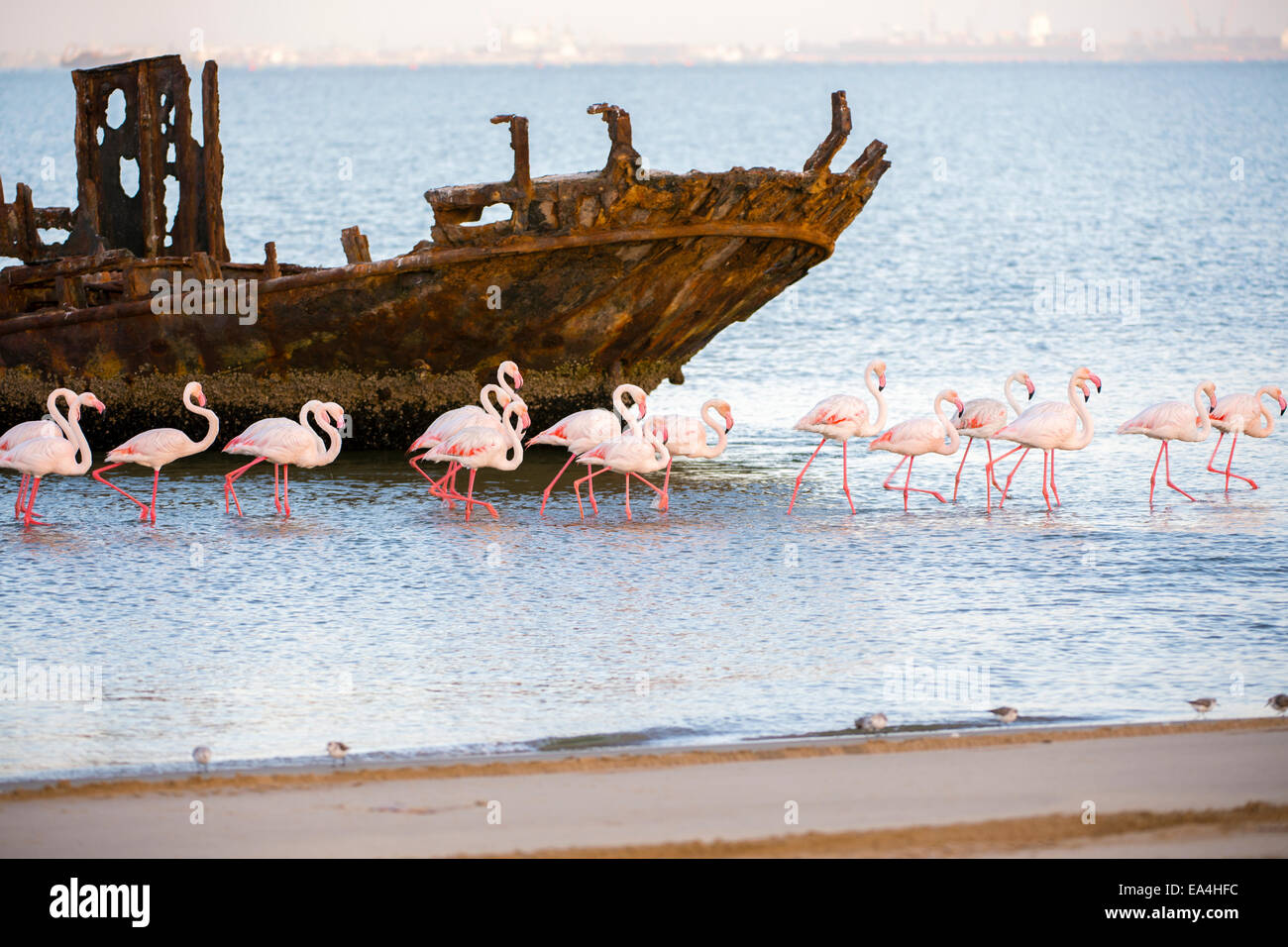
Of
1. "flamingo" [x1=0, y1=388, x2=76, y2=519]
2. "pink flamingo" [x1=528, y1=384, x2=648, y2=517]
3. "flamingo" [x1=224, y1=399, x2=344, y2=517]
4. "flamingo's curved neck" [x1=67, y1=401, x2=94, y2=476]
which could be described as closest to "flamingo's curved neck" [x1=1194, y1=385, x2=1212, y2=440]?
"pink flamingo" [x1=528, y1=384, x2=648, y2=517]

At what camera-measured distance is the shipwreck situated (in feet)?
46.3

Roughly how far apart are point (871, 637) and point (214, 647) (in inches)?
142

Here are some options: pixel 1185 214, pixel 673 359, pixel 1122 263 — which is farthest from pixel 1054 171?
pixel 673 359

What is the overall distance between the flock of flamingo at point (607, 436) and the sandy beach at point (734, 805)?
5.80 meters

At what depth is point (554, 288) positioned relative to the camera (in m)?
14.6

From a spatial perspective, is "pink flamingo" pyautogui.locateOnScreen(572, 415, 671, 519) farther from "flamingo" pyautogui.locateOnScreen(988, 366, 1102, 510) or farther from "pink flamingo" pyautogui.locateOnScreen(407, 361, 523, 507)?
"flamingo" pyautogui.locateOnScreen(988, 366, 1102, 510)

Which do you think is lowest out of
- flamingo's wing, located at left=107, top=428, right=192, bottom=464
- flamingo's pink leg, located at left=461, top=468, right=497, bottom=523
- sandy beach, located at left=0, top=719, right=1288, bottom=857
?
sandy beach, located at left=0, top=719, right=1288, bottom=857

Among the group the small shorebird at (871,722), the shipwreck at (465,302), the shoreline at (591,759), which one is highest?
the shipwreck at (465,302)

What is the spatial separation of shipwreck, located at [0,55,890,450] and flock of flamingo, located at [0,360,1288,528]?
3.34 feet

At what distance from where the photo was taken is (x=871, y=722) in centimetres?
760

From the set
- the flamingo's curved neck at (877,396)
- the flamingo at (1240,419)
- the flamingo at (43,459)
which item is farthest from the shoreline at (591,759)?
the flamingo at (1240,419)

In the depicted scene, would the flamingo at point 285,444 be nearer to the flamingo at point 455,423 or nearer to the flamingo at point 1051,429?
the flamingo at point 455,423

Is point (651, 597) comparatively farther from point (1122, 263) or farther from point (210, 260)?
point (1122, 263)

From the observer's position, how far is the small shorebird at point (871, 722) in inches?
298
